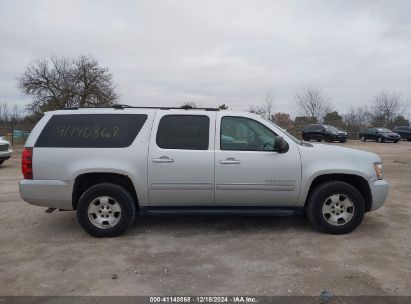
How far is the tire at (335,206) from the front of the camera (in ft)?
18.8

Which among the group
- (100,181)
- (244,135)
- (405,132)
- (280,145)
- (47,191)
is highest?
(244,135)

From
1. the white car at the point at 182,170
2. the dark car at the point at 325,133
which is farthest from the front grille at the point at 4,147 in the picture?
the dark car at the point at 325,133

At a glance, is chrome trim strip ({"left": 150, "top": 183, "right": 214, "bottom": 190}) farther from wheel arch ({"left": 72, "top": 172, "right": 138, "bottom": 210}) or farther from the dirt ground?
the dirt ground

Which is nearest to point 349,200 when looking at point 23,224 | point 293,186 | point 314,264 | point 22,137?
point 293,186

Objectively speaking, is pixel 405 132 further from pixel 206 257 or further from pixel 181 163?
pixel 206 257

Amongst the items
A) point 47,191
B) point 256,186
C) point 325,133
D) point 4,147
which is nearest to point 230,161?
point 256,186

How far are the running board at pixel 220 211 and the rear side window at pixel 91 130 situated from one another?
1.01 metres

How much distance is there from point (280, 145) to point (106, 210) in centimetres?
257

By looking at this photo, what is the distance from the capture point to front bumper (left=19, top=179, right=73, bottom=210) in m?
5.65

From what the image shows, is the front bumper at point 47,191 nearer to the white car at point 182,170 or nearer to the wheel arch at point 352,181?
the white car at point 182,170

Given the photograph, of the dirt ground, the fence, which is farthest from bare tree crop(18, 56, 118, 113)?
the dirt ground

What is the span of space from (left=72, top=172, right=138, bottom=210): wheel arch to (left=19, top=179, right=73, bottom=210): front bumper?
144mm

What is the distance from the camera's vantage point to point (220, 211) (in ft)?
18.9

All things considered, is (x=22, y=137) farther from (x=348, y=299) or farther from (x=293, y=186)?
(x=348, y=299)
